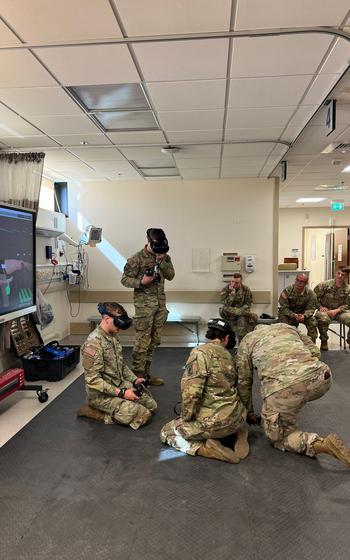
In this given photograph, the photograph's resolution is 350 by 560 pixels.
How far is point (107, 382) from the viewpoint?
292 centimetres

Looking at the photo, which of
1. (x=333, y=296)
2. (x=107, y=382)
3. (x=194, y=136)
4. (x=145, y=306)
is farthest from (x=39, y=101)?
(x=333, y=296)

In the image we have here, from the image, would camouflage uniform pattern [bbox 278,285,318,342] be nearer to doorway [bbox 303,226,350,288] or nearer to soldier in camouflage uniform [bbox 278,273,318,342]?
soldier in camouflage uniform [bbox 278,273,318,342]

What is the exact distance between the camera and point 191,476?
2.22 meters

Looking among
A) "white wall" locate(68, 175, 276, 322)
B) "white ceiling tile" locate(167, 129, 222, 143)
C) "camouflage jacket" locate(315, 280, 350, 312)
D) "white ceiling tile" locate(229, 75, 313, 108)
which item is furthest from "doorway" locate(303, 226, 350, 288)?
"white ceiling tile" locate(229, 75, 313, 108)

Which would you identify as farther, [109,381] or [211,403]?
[109,381]

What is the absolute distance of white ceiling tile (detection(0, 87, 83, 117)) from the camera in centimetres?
269

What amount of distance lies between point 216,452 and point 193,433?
0.19m

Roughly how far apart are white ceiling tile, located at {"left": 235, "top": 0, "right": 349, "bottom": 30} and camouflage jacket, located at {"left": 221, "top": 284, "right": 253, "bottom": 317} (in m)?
3.68

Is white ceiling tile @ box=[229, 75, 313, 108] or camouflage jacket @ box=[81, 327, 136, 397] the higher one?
white ceiling tile @ box=[229, 75, 313, 108]

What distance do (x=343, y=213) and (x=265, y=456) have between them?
366 inches

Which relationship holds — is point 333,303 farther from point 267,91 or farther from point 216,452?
point 216,452

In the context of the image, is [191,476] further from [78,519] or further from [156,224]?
[156,224]

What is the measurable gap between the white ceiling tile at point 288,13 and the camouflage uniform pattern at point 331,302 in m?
4.01

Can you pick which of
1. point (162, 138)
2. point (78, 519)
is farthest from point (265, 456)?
point (162, 138)
